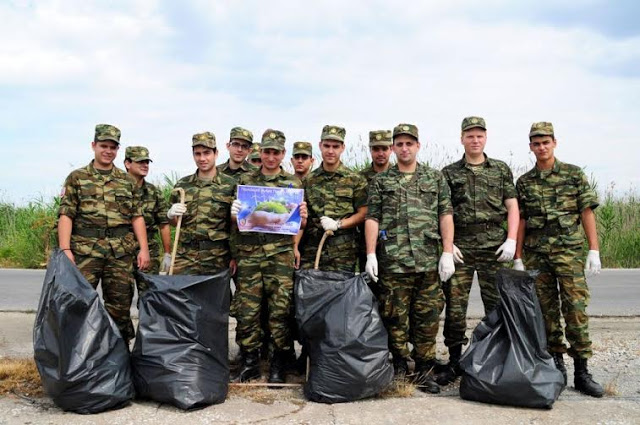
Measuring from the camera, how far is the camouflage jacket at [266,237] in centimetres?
439

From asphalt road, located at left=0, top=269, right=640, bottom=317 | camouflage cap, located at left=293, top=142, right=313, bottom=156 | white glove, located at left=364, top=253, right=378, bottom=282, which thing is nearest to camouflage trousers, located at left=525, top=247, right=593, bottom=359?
white glove, located at left=364, top=253, right=378, bottom=282

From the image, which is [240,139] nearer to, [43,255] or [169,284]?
[169,284]

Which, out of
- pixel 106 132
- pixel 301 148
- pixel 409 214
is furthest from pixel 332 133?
pixel 106 132

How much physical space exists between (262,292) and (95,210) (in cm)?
140

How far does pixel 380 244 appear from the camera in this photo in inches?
173

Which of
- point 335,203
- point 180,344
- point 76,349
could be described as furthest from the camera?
point 335,203

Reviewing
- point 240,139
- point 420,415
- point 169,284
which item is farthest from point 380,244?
point 240,139

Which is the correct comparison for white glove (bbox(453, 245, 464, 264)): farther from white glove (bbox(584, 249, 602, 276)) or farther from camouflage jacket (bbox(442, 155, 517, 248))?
white glove (bbox(584, 249, 602, 276))

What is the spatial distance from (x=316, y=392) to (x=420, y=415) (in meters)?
0.69

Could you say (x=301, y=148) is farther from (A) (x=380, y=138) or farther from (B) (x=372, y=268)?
(B) (x=372, y=268)

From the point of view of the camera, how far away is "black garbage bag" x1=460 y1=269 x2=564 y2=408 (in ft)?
12.5

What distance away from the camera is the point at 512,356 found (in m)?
3.85

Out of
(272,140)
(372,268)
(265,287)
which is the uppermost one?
(272,140)

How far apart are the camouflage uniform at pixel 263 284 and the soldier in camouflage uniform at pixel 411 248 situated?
0.65 metres
